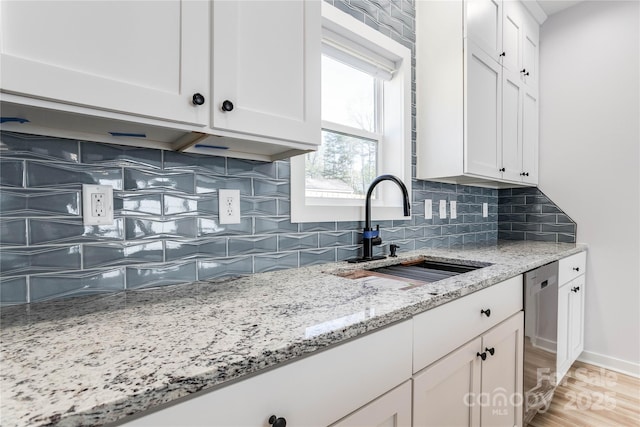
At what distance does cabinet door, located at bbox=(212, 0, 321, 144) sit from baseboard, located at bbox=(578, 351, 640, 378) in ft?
9.43

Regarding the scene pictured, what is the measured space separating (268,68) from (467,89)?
140 cm

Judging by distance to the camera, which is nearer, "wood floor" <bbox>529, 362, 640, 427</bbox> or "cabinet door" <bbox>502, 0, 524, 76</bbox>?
"wood floor" <bbox>529, 362, 640, 427</bbox>

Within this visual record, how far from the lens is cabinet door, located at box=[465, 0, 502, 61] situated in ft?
6.34

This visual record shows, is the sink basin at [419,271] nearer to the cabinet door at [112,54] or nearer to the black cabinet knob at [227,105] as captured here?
the black cabinet knob at [227,105]

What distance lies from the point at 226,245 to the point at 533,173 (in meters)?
2.63

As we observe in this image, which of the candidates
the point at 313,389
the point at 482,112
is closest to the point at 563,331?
the point at 482,112

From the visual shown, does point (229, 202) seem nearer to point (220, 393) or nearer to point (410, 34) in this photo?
point (220, 393)

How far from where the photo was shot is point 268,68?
0.99m

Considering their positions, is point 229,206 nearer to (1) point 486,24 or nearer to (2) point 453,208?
(2) point 453,208

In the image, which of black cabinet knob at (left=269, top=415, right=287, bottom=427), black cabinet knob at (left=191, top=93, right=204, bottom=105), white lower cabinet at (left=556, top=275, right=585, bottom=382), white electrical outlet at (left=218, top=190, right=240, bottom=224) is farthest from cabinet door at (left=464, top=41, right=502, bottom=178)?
black cabinet knob at (left=269, top=415, right=287, bottom=427)

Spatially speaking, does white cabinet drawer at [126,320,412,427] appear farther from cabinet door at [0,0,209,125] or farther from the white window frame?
the white window frame

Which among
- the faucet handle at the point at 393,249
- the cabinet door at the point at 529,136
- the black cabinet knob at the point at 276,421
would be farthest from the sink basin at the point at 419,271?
the cabinet door at the point at 529,136

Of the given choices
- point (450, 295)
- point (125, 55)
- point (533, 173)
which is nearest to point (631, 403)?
point (533, 173)

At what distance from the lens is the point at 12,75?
0.61 meters
